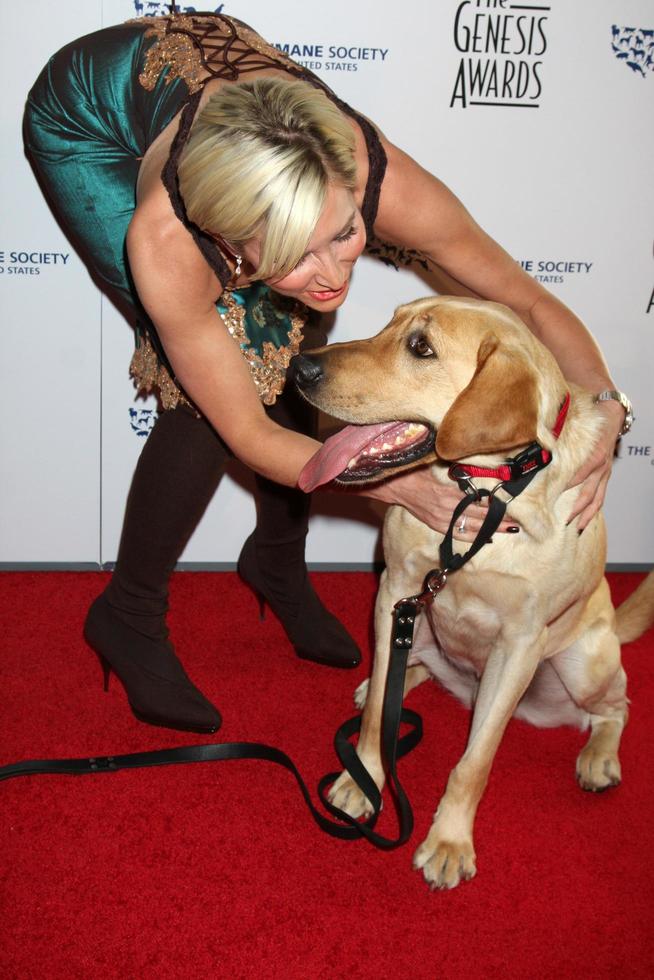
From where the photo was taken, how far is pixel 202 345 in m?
2.07

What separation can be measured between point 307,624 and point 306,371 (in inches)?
46.5

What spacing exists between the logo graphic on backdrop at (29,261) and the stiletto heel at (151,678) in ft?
4.17

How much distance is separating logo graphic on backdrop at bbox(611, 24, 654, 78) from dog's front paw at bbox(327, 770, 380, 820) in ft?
8.87

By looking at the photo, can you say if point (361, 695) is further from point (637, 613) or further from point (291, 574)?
point (637, 613)

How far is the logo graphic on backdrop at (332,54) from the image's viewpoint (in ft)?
9.93

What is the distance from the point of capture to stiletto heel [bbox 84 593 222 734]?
2543 mm

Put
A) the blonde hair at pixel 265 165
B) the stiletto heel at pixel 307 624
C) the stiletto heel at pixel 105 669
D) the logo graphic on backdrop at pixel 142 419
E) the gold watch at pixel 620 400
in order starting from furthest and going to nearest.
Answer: the logo graphic on backdrop at pixel 142 419
the stiletto heel at pixel 307 624
the stiletto heel at pixel 105 669
the gold watch at pixel 620 400
the blonde hair at pixel 265 165

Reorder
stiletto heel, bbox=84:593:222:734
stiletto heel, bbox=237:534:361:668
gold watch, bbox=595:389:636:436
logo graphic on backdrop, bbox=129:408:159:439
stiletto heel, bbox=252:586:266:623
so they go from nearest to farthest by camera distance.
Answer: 1. gold watch, bbox=595:389:636:436
2. stiletto heel, bbox=84:593:222:734
3. stiletto heel, bbox=237:534:361:668
4. stiletto heel, bbox=252:586:266:623
5. logo graphic on backdrop, bbox=129:408:159:439

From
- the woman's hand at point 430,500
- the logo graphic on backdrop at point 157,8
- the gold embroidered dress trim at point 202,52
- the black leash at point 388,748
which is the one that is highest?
the logo graphic on backdrop at point 157,8

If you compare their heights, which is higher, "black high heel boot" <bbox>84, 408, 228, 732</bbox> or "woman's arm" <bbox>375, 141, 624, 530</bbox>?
"woman's arm" <bbox>375, 141, 624, 530</bbox>

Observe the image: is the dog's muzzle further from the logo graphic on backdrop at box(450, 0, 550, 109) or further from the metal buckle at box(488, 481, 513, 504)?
the logo graphic on backdrop at box(450, 0, 550, 109)

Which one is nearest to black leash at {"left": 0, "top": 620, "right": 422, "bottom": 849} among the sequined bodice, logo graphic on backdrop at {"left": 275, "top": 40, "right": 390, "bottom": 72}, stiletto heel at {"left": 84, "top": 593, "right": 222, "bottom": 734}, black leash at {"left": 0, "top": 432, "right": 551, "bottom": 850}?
black leash at {"left": 0, "top": 432, "right": 551, "bottom": 850}

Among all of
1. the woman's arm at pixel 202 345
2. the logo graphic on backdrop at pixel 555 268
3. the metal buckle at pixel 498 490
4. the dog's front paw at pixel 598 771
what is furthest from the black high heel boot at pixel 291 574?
the logo graphic on backdrop at pixel 555 268

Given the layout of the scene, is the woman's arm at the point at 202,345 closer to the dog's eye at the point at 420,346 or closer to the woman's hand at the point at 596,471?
the dog's eye at the point at 420,346
